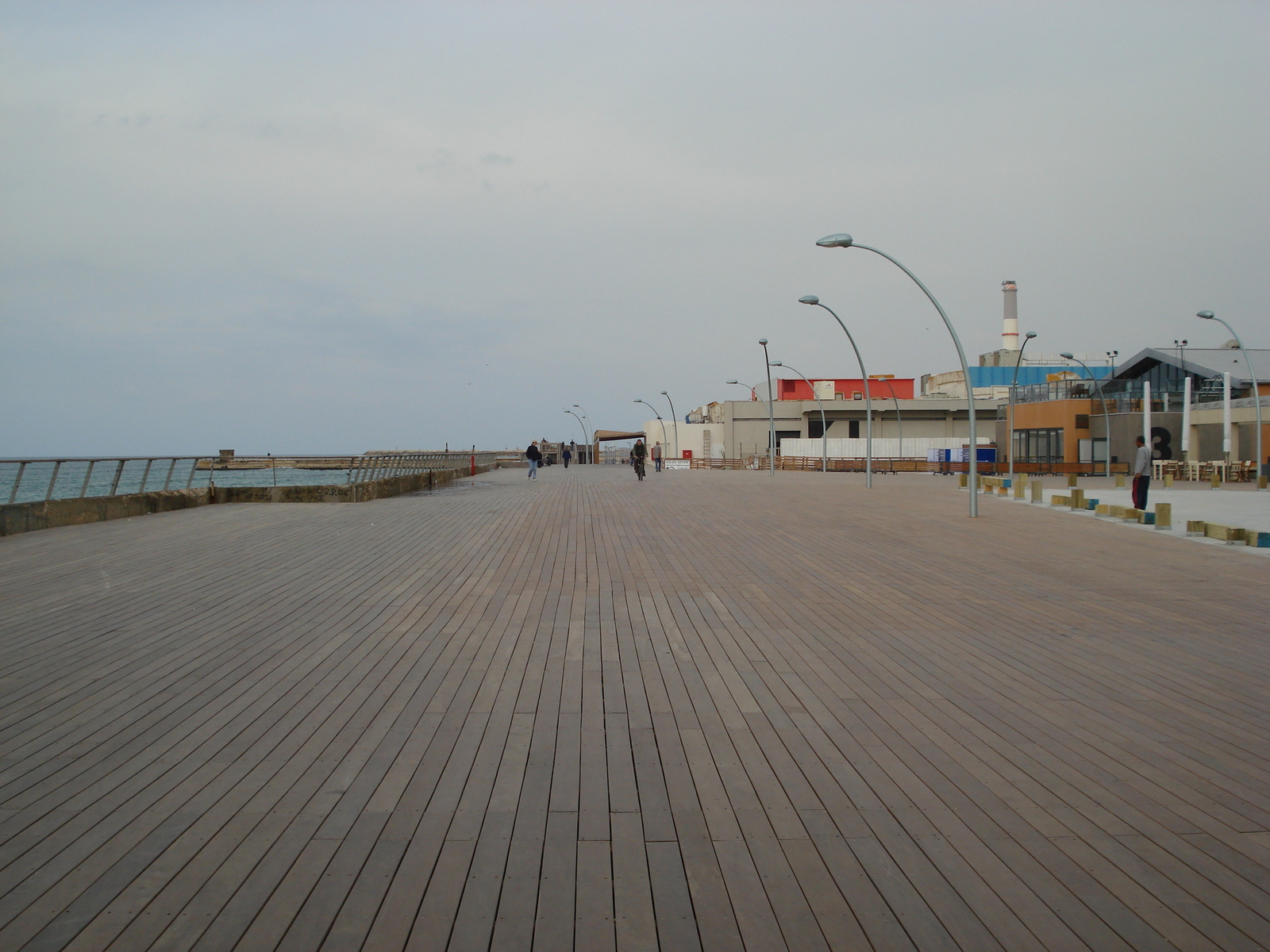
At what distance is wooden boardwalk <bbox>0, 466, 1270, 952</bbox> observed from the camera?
2961mm

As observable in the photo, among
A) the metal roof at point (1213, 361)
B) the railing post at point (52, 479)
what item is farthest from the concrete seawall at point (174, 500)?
the metal roof at point (1213, 361)

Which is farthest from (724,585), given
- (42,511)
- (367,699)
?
A: (42,511)

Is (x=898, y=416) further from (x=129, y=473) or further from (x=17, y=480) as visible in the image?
(x=17, y=480)

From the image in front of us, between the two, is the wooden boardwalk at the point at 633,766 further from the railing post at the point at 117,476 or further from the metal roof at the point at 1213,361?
the metal roof at the point at 1213,361

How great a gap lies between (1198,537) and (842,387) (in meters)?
69.3

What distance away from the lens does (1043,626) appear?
297 inches

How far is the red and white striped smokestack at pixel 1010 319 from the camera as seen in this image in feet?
272

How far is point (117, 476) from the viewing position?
17953mm

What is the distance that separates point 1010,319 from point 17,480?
271 feet

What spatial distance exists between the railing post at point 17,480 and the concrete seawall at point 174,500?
149 millimetres

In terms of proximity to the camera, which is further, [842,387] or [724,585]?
[842,387]

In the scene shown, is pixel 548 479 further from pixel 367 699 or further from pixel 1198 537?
pixel 367 699

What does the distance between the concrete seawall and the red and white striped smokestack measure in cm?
6714

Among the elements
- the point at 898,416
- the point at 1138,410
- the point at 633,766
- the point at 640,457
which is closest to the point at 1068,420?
the point at 1138,410
